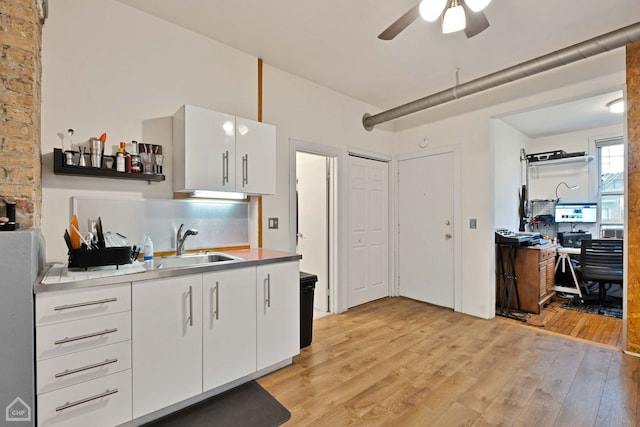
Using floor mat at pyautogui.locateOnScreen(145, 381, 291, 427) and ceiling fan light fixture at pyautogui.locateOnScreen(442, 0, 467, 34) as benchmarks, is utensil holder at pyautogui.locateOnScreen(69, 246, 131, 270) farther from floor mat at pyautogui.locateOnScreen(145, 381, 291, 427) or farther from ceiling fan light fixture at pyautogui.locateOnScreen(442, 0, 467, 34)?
ceiling fan light fixture at pyautogui.locateOnScreen(442, 0, 467, 34)

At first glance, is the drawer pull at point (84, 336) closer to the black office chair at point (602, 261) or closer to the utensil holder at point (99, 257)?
the utensil holder at point (99, 257)

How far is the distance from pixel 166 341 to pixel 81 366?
409 mm

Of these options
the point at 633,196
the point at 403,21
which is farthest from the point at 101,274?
the point at 633,196

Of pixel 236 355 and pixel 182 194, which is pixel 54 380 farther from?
pixel 182 194

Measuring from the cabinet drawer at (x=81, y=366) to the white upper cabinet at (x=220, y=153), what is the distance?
117cm

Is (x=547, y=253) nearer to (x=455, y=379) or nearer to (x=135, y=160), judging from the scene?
(x=455, y=379)

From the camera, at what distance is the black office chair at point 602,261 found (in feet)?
12.1

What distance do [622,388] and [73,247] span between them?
12.5ft

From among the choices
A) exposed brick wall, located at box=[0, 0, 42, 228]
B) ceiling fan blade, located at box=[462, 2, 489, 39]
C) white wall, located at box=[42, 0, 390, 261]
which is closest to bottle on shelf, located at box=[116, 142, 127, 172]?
white wall, located at box=[42, 0, 390, 261]

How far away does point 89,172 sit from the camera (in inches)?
81.2

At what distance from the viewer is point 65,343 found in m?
1.52

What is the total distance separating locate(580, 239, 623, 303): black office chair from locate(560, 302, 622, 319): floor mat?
35 centimetres

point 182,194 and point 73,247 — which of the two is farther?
point 182,194

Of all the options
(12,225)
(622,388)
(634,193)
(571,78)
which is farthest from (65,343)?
(571,78)
